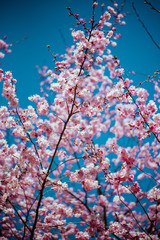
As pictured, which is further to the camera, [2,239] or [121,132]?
[121,132]

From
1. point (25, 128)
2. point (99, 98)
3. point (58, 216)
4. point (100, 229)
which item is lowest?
point (100, 229)

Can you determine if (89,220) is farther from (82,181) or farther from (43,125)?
(43,125)

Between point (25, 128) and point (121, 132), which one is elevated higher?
point (121, 132)

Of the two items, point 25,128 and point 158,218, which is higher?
point 25,128

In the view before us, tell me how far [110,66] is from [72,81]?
4526mm

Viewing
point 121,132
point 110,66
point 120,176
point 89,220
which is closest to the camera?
point 120,176

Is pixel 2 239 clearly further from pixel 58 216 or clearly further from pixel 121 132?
pixel 121 132

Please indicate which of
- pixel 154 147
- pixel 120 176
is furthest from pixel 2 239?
pixel 154 147

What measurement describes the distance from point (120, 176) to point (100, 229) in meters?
2.33

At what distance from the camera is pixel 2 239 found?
20.4 feet

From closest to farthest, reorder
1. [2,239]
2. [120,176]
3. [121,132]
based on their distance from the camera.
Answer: [120,176] → [2,239] → [121,132]

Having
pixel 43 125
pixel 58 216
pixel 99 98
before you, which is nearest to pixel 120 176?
pixel 99 98

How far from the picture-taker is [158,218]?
4.79 metres

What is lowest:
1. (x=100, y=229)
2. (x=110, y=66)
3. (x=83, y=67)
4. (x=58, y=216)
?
(x=100, y=229)
